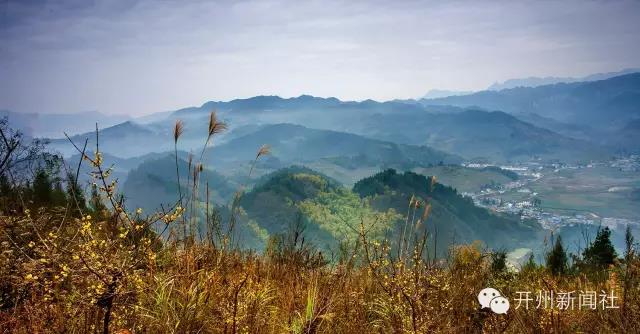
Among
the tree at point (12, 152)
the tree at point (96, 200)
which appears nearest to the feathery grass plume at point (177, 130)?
the tree at point (96, 200)

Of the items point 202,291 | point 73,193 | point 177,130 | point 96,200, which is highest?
point 177,130

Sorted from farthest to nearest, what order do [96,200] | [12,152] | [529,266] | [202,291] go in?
[529,266]
[12,152]
[96,200]
[202,291]

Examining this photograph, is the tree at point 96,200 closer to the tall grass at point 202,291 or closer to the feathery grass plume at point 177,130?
the tall grass at point 202,291

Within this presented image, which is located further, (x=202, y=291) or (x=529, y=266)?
(x=529, y=266)

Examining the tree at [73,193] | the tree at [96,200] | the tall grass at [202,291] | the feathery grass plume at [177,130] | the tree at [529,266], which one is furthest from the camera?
the tree at [529,266]

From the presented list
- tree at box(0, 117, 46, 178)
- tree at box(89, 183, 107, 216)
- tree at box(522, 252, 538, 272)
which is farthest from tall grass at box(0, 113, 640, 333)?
tree at box(522, 252, 538, 272)

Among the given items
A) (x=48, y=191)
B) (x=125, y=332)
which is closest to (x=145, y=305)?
(x=125, y=332)

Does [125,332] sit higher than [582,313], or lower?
higher

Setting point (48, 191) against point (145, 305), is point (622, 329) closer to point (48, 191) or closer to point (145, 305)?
point (145, 305)

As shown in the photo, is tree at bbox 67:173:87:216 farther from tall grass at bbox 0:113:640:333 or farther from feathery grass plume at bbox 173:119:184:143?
feathery grass plume at bbox 173:119:184:143

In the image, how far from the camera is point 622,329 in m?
4.12

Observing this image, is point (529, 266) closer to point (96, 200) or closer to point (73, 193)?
point (96, 200)

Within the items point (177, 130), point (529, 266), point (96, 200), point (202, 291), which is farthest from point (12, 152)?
point (529, 266)

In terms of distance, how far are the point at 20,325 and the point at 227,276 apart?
202 cm
